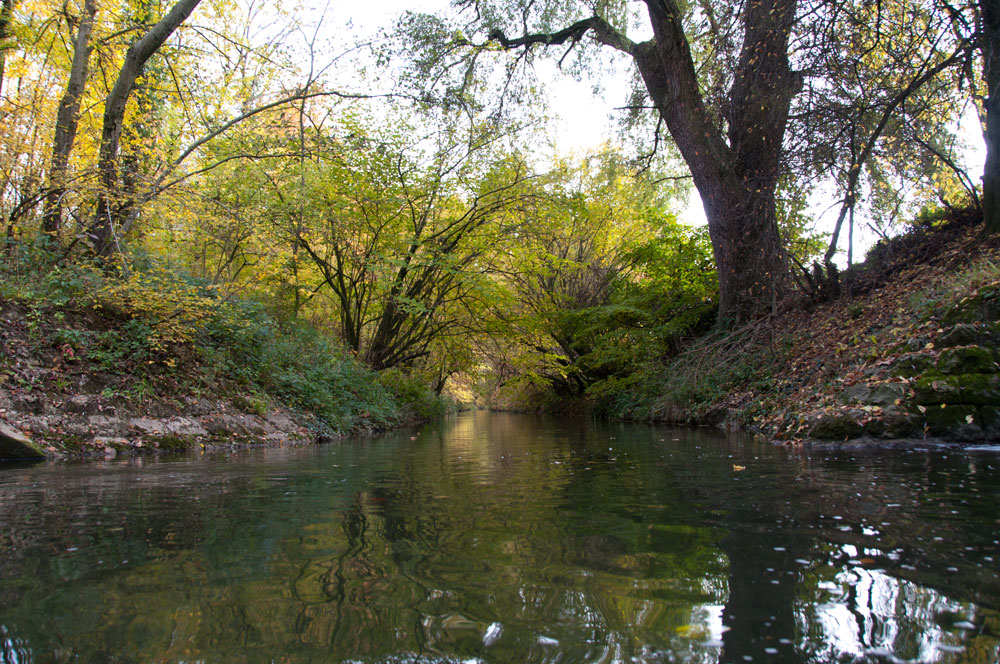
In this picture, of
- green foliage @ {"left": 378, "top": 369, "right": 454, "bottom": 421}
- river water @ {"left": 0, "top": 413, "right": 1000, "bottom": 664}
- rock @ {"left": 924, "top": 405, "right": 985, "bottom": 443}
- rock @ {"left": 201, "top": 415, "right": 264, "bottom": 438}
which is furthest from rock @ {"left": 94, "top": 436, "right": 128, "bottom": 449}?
rock @ {"left": 924, "top": 405, "right": 985, "bottom": 443}

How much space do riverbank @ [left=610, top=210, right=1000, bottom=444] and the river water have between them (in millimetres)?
2725

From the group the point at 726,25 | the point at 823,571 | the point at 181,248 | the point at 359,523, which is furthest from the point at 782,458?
the point at 181,248

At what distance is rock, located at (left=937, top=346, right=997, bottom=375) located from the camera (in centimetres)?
562

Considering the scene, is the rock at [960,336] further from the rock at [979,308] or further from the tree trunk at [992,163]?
the tree trunk at [992,163]

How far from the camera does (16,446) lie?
213 inches

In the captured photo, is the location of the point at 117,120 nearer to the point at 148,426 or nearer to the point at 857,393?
the point at 148,426

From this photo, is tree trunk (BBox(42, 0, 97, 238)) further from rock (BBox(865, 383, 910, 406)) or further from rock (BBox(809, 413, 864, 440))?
rock (BBox(865, 383, 910, 406))

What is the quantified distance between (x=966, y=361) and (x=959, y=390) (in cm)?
38

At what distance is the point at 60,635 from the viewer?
1.32m

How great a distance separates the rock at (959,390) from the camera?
17.9 ft

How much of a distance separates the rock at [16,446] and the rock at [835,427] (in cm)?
822

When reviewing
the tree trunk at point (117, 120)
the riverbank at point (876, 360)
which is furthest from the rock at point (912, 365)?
the tree trunk at point (117, 120)

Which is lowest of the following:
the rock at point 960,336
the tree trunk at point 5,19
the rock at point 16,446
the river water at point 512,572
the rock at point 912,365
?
the river water at point 512,572

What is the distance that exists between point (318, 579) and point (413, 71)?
11330mm
